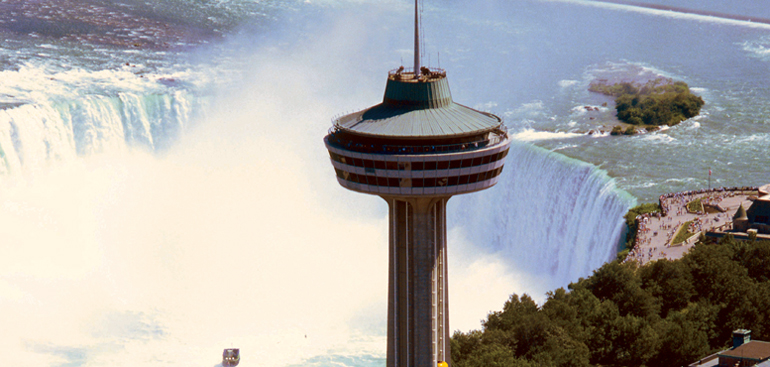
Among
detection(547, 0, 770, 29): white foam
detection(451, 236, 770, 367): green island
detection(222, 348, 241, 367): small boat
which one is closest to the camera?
detection(451, 236, 770, 367): green island

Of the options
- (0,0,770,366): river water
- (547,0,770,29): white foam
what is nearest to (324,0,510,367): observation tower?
(0,0,770,366): river water

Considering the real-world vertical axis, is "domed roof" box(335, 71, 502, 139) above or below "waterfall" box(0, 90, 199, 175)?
below

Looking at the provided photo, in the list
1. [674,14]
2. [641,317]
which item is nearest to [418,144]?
[641,317]

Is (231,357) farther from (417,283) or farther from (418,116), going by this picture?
(418,116)

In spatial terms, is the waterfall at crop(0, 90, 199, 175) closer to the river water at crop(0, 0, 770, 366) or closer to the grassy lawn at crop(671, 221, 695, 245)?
the river water at crop(0, 0, 770, 366)

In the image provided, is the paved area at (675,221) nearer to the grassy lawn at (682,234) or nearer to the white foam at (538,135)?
the grassy lawn at (682,234)

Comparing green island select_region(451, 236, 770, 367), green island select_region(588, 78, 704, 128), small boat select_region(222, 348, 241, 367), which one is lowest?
small boat select_region(222, 348, 241, 367)

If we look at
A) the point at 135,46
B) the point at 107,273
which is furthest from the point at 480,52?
the point at 107,273

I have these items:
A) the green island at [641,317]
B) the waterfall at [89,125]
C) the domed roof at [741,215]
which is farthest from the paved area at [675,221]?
the waterfall at [89,125]
